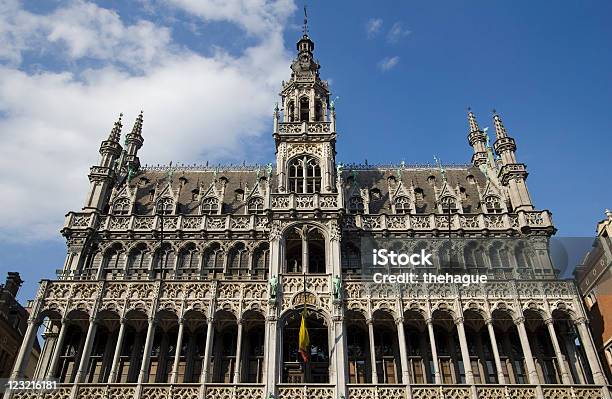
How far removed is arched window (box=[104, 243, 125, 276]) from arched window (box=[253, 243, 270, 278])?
8.99 meters

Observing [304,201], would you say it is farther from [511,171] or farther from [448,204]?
[511,171]

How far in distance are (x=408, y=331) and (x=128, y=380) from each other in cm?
1693

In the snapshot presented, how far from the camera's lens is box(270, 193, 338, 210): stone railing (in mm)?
33938

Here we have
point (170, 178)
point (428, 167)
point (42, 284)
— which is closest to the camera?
point (42, 284)

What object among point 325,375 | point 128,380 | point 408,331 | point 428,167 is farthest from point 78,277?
point 428,167

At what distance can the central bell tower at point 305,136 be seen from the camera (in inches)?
1444

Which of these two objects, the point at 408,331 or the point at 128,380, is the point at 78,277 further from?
the point at 408,331

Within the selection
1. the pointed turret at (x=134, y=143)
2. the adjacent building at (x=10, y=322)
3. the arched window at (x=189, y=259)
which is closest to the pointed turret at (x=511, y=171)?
the arched window at (x=189, y=259)

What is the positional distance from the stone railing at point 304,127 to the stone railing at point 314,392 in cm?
1876

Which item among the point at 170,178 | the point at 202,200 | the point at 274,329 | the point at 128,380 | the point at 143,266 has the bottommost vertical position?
the point at 128,380

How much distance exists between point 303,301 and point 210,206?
1265 cm

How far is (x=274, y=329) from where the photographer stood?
1155 inches

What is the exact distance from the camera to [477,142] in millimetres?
47219

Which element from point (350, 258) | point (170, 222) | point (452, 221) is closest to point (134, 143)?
point (170, 222)
